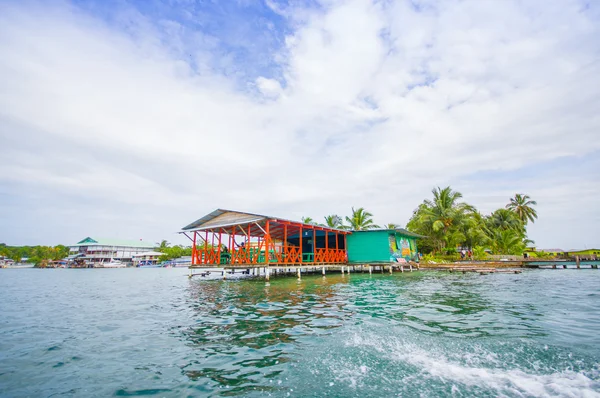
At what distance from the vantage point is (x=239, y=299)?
11.8 meters

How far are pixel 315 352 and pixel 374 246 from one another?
2179 cm

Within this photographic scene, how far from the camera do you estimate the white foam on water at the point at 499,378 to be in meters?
3.51

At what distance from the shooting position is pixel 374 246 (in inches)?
1021

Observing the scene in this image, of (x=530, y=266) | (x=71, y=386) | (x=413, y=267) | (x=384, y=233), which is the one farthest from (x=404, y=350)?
(x=530, y=266)

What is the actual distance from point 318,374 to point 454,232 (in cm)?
3599

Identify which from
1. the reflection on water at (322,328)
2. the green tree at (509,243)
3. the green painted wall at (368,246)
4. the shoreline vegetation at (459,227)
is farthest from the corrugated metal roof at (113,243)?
the green tree at (509,243)

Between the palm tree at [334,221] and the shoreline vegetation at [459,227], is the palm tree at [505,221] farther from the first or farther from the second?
the palm tree at [334,221]

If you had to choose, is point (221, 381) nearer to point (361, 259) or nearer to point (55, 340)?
point (55, 340)

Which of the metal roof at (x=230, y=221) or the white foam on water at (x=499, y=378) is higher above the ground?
the metal roof at (x=230, y=221)

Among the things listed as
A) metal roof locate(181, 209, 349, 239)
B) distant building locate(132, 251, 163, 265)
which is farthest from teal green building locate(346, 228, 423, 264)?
distant building locate(132, 251, 163, 265)

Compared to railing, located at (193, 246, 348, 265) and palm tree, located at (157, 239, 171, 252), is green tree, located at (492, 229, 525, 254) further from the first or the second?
palm tree, located at (157, 239, 171, 252)

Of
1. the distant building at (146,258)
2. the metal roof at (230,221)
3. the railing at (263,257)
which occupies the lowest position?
the distant building at (146,258)

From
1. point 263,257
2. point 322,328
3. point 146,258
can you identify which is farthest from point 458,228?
point 146,258

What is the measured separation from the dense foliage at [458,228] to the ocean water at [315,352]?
1036 inches
